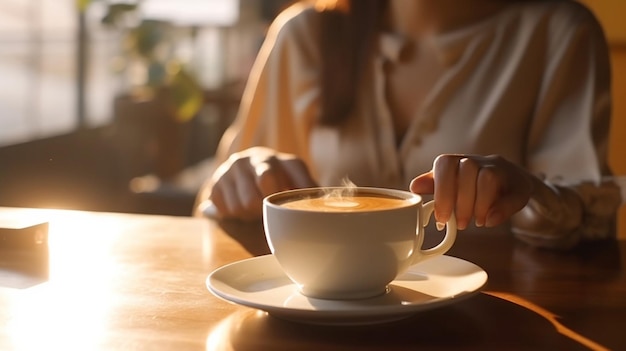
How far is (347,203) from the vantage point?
0.66 m

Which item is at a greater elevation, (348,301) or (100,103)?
(348,301)

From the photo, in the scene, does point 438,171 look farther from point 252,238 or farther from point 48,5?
point 48,5

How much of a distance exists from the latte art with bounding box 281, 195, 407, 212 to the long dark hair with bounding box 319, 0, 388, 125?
716 millimetres

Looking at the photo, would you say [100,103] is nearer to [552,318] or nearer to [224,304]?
[224,304]

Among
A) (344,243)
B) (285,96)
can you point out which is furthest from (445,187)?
(285,96)

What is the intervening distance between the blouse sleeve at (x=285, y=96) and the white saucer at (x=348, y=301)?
73 cm

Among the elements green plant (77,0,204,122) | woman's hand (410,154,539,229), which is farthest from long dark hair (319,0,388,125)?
green plant (77,0,204,122)

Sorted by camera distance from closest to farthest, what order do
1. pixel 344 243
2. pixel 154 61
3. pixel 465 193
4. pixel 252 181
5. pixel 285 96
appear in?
pixel 344 243
pixel 465 193
pixel 252 181
pixel 285 96
pixel 154 61

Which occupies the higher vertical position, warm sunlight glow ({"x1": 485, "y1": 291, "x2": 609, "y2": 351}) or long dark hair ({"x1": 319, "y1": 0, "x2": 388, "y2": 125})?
long dark hair ({"x1": 319, "y1": 0, "x2": 388, "y2": 125})

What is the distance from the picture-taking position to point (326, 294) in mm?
648

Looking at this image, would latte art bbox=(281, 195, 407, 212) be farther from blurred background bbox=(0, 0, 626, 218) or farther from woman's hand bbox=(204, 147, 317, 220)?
blurred background bbox=(0, 0, 626, 218)

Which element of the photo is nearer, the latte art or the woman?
the latte art

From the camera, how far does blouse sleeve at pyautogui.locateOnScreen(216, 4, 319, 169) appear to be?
1481 millimetres

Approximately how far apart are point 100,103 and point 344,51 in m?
2.56
